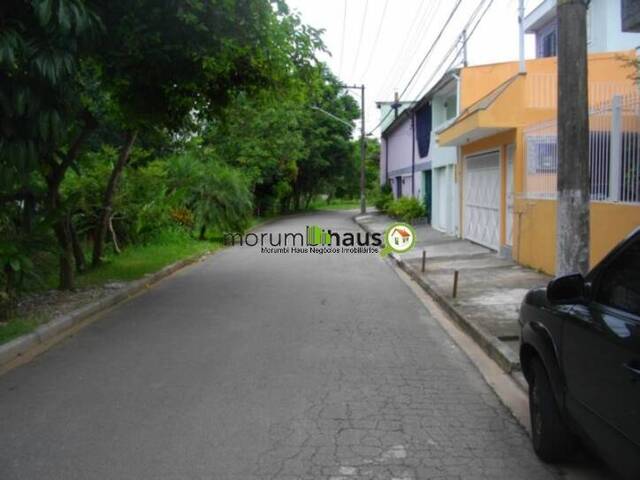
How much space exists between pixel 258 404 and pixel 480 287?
6.74 m

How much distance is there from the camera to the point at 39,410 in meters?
5.28

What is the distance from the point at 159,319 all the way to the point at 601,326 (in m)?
6.90

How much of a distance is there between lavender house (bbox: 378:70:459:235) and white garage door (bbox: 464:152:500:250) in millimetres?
1621

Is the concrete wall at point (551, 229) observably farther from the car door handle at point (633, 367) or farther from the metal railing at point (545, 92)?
the car door handle at point (633, 367)

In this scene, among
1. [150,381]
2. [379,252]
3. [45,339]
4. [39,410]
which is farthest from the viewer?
[379,252]

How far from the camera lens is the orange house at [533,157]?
936cm

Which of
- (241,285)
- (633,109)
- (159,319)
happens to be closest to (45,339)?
(159,319)

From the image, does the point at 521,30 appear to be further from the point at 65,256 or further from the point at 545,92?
the point at 65,256

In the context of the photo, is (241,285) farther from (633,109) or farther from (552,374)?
(552,374)

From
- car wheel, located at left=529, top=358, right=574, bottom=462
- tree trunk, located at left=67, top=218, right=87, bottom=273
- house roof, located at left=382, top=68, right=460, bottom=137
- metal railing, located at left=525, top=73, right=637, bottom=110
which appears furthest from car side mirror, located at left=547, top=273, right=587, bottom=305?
house roof, located at left=382, top=68, right=460, bottom=137

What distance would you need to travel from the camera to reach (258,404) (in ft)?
17.4

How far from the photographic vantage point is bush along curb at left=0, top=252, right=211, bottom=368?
7.03 m

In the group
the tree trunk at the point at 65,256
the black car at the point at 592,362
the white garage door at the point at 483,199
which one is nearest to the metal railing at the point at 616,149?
the black car at the point at 592,362

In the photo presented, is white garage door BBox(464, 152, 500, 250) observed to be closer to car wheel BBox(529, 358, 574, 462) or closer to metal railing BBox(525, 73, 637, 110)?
metal railing BBox(525, 73, 637, 110)
